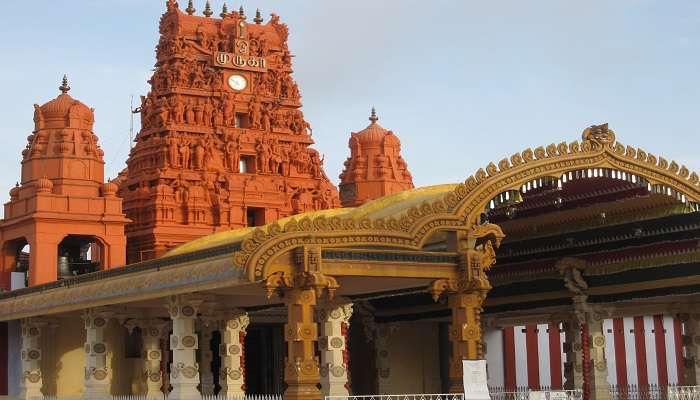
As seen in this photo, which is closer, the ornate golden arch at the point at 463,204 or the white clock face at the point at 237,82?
the ornate golden arch at the point at 463,204

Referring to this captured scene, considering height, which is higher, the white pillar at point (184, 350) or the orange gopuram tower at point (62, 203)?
the orange gopuram tower at point (62, 203)

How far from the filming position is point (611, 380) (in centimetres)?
3534

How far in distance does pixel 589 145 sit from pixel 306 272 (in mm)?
6040

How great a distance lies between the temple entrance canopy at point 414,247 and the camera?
17766 mm

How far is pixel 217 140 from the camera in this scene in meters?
38.6

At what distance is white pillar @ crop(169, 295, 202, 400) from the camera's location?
21.3 m

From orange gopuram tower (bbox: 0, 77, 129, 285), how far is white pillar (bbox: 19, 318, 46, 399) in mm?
4248

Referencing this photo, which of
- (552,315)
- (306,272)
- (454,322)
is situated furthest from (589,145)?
(552,315)

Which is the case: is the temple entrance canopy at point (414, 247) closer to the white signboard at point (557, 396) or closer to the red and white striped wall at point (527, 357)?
the white signboard at point (557, 396)

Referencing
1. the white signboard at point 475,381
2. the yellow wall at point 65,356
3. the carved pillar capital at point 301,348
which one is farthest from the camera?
the yellow wall at point 65,356

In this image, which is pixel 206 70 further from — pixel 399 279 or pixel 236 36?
pixel 399 279

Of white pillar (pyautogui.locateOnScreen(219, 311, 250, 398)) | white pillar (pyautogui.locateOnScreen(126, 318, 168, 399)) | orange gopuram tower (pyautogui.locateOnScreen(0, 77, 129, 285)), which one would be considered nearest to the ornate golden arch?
white pillar (pyautogui.locateOnScreen(219, 311, 250, 398))

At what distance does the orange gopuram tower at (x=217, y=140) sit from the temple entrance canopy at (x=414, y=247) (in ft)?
40.9

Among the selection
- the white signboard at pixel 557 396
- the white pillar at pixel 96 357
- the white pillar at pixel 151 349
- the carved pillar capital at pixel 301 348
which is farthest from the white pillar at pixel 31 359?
the white signboard at pixel 557 396
